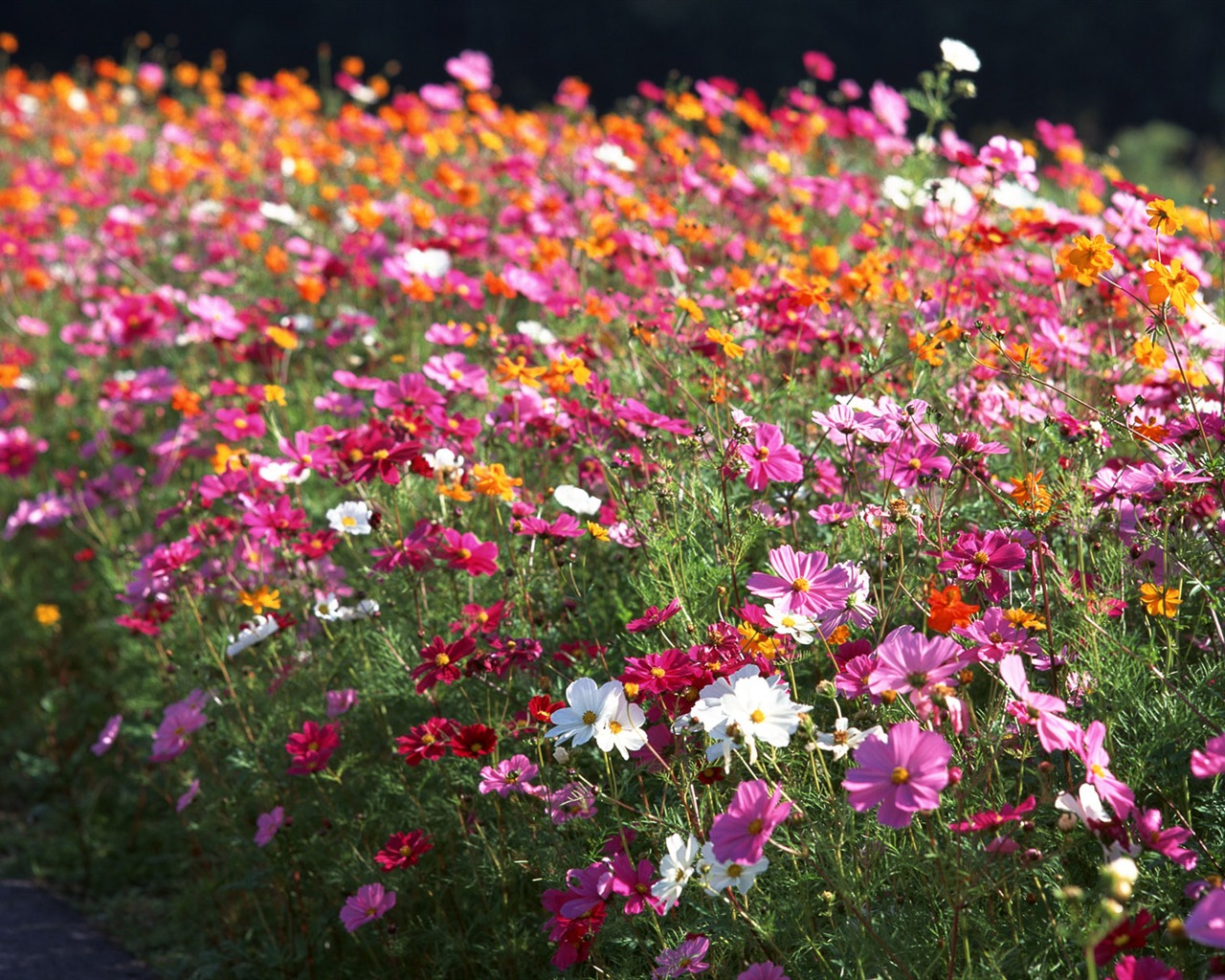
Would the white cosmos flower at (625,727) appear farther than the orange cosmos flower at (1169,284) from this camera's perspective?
No

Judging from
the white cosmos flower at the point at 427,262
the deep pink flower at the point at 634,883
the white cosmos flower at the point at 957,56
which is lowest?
the white cosmos flower at the point at 427,262

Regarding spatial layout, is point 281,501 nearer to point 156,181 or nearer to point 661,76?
point 156,181

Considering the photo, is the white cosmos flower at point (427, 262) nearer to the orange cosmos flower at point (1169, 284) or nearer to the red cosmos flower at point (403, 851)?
the red cosmos flower at point (403, 851)

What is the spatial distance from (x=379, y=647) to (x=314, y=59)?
1323cm

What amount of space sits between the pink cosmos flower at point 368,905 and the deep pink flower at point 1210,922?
132 cm

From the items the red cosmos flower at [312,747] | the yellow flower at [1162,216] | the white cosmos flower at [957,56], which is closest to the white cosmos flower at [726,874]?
the red cosmos flower at [312,747]

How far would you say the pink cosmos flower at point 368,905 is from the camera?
2057 mm

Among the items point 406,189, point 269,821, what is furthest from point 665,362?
point 406,189

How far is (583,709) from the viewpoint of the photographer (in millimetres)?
1688

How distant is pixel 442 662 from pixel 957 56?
2063 millimetres

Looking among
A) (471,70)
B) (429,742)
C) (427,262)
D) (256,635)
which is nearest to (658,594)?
(429,742)

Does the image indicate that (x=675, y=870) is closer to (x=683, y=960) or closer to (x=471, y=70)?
(x=683, y=960)

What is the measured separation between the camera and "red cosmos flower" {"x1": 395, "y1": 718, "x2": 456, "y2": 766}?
1.87 metres

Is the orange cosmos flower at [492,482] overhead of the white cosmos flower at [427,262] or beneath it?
overhead
